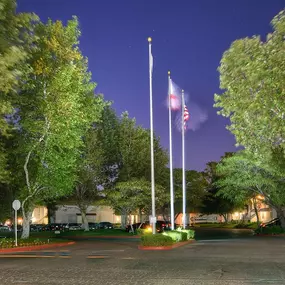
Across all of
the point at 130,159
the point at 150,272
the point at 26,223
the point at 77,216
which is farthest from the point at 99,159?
the point at 77,216

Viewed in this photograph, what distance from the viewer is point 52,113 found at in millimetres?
29750

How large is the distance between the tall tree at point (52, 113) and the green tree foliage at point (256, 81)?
50.8ft

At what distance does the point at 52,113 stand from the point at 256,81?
18396 millimetres

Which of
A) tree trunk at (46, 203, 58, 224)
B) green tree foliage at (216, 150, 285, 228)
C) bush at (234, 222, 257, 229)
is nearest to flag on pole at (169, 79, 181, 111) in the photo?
green tree foliage at (216, 150, 285, 228)

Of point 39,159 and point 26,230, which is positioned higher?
point 39,159

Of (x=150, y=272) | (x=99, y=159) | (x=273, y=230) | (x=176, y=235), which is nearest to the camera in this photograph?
(x=150, y=272)

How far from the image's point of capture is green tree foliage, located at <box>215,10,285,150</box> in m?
12.9

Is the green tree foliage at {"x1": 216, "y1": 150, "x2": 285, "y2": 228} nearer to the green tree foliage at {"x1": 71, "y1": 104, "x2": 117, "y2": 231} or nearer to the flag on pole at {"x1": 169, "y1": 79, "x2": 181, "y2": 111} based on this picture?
the green tree foliage at {"x1": 71, "y1": 104, "x2": 117, "y2": 231}

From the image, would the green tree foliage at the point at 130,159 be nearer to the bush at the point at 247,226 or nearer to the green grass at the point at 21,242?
the green grass at the point at 21,242

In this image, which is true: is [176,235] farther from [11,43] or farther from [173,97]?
[11,43]

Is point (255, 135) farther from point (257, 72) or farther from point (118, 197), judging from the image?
point (118, 197)

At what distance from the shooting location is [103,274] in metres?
14.2

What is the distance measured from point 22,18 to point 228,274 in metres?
8.95

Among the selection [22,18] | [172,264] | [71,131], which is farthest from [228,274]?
[71,131]
